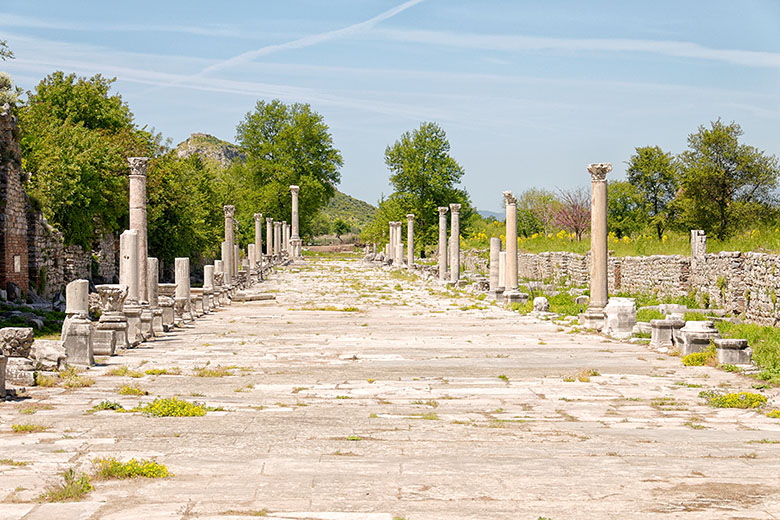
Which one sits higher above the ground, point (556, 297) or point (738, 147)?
point (738, 147)

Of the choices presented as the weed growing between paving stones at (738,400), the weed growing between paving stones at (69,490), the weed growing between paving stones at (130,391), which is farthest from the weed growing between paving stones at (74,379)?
the weed growing between paving stones at (738,400)

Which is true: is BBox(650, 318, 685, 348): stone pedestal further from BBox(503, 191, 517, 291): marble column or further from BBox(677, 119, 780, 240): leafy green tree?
BBox(677, 119, 780, 240): leafy green tree

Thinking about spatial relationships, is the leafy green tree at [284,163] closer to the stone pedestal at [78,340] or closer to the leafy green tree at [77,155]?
the leafy green tree at [77,155]

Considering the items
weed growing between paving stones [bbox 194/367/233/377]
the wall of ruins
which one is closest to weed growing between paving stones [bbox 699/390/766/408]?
weed growing between paving stones [bbox 194/367/233/377]

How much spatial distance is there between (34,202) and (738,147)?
133 feet

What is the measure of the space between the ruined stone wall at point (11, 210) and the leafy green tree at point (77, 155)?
7.19 feet

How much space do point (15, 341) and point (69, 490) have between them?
6599mm

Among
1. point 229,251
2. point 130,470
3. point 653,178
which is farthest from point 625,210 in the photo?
point 130,470

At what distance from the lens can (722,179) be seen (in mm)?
50594

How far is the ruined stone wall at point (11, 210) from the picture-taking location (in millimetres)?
26109

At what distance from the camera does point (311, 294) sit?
3662cm

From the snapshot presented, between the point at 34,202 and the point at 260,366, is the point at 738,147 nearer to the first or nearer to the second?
the point at 34,202

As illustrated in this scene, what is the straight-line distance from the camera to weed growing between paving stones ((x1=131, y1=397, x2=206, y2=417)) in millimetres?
9805

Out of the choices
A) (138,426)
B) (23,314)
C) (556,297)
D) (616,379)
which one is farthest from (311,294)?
(138,426)
